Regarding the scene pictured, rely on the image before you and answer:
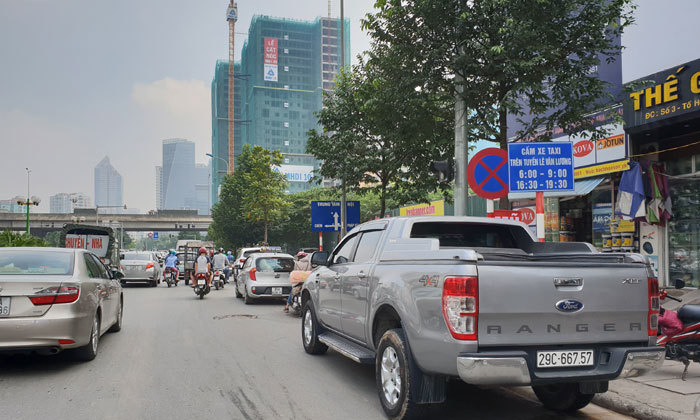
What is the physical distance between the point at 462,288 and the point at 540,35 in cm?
694

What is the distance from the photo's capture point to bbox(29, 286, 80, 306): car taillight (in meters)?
6.15

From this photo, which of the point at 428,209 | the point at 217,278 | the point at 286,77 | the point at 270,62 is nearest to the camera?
the point at 217,278

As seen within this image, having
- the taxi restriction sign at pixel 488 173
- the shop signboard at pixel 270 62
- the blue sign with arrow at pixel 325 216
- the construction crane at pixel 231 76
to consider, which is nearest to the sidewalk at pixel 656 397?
the taxi restriction sign at pixel 488 173

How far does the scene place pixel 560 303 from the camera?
4055 millimetres

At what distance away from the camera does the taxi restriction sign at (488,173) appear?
9078mm

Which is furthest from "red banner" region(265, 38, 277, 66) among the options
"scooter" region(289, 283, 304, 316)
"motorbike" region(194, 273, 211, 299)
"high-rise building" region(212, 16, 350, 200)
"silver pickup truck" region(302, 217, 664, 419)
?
"silver pickup truck" region(302, 217, 664, 419)

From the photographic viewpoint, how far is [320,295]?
24.0 ft

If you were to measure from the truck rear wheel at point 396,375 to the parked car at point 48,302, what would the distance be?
12.4ft

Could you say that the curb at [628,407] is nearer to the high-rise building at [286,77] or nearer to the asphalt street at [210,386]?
the asphalt street at [210,386]

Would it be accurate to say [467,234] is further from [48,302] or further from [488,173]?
[48,302]

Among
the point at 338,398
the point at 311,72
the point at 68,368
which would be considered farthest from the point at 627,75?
the point at 311,72

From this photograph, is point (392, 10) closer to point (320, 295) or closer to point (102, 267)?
point (320, 295)

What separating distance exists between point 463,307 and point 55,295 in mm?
4835

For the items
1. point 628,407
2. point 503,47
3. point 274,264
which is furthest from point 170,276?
point 628,407
